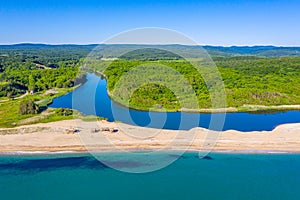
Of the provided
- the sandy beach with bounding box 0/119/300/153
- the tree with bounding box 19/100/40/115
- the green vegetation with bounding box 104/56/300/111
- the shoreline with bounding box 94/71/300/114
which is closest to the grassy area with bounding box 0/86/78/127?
the tree with bounding box 19/100/40/115

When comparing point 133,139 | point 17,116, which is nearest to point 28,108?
point 17,116

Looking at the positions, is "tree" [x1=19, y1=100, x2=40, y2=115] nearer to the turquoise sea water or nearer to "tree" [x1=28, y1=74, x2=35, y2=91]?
the turquoise sea water

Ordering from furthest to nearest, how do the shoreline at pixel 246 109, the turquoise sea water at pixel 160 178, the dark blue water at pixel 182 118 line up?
the shoreline at pixel 246 109
the dark blue water at pixel 182 118
the turquoise sea water at pixel 160 178

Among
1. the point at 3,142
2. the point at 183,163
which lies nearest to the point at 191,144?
the point at 183,163

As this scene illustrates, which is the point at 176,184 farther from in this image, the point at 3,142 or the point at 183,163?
the point at 3,142

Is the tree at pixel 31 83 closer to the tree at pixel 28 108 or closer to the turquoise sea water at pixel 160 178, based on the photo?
the tree at pixel 28 108

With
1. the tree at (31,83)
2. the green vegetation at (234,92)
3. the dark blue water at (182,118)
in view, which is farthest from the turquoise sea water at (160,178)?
the tree at (31,83)
